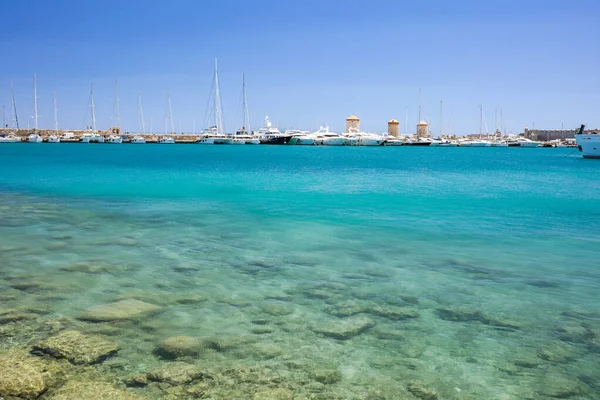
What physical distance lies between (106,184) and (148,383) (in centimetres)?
2695

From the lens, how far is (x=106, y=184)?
2922 centimetres

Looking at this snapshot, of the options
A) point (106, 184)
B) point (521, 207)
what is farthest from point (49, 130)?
point (521, 207)

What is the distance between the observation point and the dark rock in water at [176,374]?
180 inches

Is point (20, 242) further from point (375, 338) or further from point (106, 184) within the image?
point (106, 184)

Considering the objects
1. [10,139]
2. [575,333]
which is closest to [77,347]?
[575,333]

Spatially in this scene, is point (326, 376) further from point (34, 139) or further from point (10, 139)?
point (10, 139)

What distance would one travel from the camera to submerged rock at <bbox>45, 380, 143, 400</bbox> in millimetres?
4148

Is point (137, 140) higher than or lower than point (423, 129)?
lower

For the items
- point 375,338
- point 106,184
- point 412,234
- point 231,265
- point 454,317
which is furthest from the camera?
point 106,184

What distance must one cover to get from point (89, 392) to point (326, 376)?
2.21 m

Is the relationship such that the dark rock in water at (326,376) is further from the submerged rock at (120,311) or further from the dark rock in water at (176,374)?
the submerged rock at (120,311)

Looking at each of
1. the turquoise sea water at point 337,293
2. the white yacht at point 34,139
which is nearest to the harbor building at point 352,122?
the white yacht at point 34,139

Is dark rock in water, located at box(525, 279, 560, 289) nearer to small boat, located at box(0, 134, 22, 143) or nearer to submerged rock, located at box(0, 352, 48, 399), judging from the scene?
submerged rock, located at box(0, 352, 48, 399)

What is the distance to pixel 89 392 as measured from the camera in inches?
167
